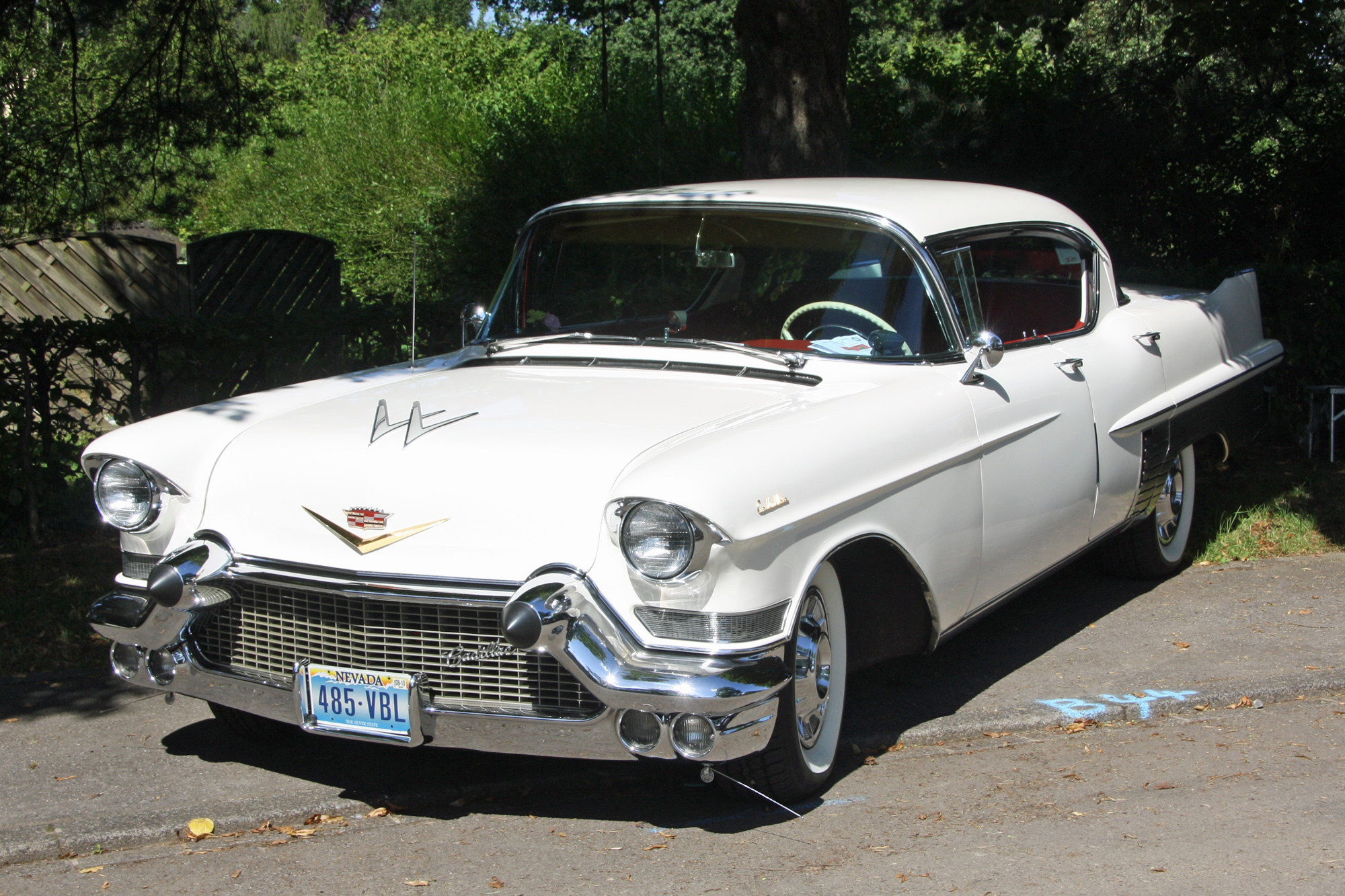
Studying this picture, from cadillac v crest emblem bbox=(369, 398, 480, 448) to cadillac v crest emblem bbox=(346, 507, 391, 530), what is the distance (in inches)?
8.6

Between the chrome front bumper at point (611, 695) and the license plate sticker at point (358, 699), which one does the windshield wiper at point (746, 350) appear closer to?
the chrome front bumper at point (611, 695)

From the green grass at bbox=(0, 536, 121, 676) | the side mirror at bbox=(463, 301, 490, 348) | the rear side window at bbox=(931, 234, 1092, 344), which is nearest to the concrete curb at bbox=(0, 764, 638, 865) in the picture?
the green grass at bbox=(0, 536, 121, 676)

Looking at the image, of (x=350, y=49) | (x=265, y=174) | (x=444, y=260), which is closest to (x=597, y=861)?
(x=444, y=260)

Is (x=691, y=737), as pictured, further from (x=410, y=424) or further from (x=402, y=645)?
(x=410, y=424)

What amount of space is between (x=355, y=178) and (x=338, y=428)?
14.0 m

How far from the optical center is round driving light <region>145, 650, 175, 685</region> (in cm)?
355

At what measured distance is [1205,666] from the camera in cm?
474

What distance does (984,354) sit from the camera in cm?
418

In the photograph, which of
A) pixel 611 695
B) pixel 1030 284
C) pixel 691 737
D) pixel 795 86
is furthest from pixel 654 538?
pixel 795 86

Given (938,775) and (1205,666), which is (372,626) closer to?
(938,775)

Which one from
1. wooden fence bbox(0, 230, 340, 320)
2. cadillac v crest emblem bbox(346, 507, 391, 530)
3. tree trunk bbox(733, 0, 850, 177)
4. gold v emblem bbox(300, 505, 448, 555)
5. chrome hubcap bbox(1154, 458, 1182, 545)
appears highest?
tree trunk bbox(733, 0, 850, 177)

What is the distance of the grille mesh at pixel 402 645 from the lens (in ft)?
10.6

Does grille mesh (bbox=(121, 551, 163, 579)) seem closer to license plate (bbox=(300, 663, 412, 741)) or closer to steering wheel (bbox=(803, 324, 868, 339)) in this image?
license plate (bbox=(300, 663, 412, 741))

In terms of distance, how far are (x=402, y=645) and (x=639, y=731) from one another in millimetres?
641
